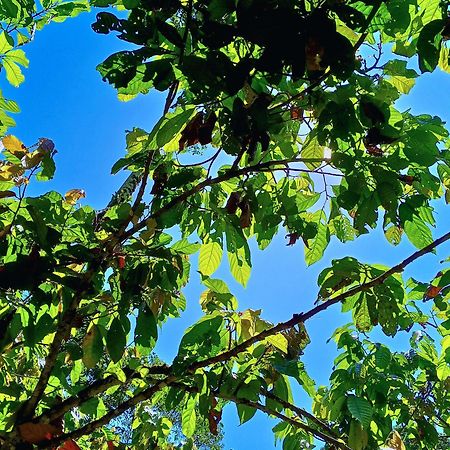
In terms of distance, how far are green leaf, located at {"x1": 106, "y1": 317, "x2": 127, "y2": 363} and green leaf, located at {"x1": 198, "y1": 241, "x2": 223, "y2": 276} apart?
15.1 inches

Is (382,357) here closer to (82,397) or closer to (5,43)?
(82,397)

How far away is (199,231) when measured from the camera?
1694 millimetres

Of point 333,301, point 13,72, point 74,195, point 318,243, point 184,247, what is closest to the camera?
point 333,301

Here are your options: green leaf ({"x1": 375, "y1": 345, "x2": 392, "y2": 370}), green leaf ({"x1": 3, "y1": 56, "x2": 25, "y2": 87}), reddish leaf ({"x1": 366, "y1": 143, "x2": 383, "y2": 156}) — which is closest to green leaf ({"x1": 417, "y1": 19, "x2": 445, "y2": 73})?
reddish leaf ({"x1": 366, "y1": 143, "x2": 383, "y2": 156})

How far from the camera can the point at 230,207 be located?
1537 mm

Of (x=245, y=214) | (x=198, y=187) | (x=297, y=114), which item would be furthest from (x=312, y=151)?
(x=198, y=187)

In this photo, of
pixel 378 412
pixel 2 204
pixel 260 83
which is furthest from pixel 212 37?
pixel 378 412

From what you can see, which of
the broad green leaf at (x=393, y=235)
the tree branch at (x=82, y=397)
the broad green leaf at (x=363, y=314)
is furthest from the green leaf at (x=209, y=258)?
the broad green leaf at (x=393, y=235)

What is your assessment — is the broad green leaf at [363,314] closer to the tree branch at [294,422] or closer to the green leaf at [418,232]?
the green leaf at [418,232]

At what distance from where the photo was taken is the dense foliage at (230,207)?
1095mm

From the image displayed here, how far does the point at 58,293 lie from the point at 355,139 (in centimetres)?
94

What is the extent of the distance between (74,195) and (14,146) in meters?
0.47

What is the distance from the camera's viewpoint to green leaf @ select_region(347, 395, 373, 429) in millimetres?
1552

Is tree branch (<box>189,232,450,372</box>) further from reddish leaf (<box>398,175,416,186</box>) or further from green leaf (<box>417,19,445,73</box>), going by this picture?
green leaf (<box>417,19,445,73</box>)
